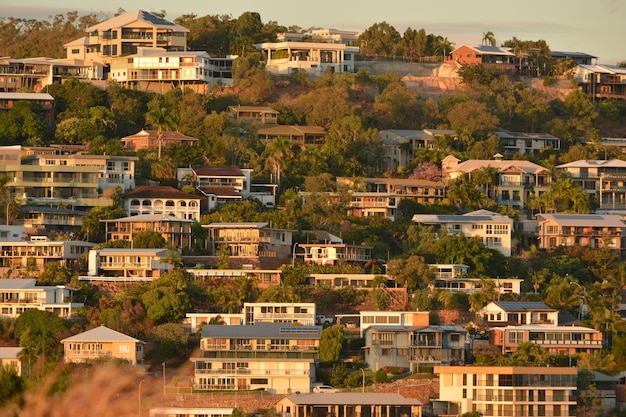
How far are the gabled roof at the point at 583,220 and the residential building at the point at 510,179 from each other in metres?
5.43

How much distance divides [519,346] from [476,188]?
86.0ft

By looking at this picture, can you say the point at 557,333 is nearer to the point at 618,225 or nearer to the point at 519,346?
the point at 519,346

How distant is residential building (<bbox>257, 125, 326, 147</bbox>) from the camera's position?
105m

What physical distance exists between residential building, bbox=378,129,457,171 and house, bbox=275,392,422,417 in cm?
4172

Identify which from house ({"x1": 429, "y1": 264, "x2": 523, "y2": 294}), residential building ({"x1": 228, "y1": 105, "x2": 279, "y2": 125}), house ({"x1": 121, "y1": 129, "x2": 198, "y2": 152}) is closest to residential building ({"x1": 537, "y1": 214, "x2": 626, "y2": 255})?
house ({"x1": 429, "y1": 264, "x2": 523, "y2": 294})

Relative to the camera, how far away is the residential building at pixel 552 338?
7625 centimetres

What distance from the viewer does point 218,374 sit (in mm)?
71375

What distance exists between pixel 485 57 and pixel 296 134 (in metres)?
26.9

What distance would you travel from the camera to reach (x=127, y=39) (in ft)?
389

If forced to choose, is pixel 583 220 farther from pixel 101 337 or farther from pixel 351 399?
pixel 101 337

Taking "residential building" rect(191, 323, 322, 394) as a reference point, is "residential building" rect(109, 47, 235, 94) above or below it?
above

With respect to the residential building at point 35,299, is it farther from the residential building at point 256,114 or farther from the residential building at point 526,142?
the residential building at point 526,142

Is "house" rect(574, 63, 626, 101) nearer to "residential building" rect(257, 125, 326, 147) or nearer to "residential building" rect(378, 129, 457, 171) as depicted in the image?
"residential building" rect(378, 129, 457, 171)

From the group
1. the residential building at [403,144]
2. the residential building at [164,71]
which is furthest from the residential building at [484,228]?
the residential building at [164,71]
